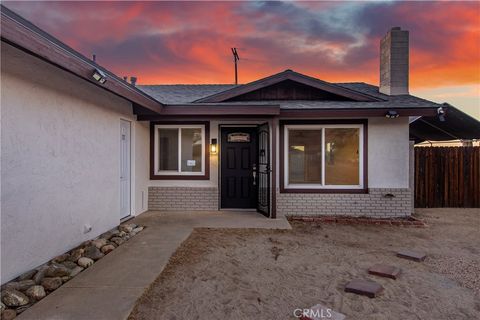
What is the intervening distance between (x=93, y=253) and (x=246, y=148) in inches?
193

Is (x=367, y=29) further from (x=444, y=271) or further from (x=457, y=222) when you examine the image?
(x=444, y=271)

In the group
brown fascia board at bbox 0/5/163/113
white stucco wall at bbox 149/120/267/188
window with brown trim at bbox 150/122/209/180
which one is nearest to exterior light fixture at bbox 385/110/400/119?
white stucco wall at bbox 149/120/267/188

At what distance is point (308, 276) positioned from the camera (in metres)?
4.31

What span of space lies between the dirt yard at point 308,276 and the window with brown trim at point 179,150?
2530 mm

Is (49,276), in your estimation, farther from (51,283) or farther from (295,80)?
(295,80)

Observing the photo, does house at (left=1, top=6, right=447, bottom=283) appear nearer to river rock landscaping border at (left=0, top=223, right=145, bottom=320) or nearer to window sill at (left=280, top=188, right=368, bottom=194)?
window sill at (left=280, top=188, right=368, bottom=194)

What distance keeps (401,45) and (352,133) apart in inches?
123

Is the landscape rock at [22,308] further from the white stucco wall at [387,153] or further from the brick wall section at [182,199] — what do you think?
the white stucco wall at [387,153]

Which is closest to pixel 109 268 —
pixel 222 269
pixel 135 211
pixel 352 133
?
pixel 222 269

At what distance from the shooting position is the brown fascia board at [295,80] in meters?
8.30

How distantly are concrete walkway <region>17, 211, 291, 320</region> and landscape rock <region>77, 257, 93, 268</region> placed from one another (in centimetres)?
8

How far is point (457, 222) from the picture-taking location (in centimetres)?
803

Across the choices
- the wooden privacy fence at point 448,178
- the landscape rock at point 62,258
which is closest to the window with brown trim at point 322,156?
the wooden privacy fence at point 448,178

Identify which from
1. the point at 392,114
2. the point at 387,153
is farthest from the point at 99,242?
the point at 387,153
